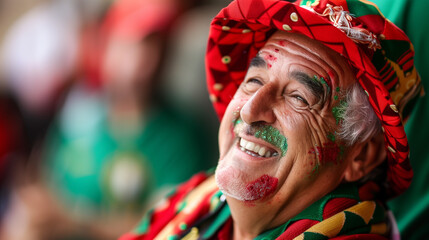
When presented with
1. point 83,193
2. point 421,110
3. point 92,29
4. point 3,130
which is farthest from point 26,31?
point 421,110

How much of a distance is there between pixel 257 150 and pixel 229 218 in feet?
1.15

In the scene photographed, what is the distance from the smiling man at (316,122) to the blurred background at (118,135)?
1537mm

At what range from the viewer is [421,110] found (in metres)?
1.93

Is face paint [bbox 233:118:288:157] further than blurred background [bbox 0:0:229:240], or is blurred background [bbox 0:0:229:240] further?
blurred background [bbox 0:0:229:240]

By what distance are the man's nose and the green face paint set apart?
0.03m

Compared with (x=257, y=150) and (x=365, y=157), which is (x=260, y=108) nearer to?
(x=257, y=150)

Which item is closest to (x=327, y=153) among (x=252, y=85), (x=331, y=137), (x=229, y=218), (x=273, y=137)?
(x=331, y=137)

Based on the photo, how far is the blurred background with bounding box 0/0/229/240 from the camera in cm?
311

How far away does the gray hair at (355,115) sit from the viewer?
4.92 feet

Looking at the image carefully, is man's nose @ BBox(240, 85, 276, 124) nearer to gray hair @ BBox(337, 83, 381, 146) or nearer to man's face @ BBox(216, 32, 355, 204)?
man's face @ BBox(216, 32, 355, 204)

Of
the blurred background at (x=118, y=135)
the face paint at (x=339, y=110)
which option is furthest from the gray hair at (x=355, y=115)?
the blurred background at (x=118, y=135)

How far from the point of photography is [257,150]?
1.50m

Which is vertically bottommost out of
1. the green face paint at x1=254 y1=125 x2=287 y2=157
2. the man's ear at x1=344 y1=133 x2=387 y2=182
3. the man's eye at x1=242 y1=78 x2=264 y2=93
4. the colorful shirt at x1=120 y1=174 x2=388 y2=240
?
the colorful shirt at x1=120 y1=174 x2=388 y2=240

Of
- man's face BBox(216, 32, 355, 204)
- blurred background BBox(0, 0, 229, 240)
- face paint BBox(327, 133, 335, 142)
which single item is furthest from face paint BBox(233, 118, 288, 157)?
blurred background BBox(0, 0, 229, 240)
